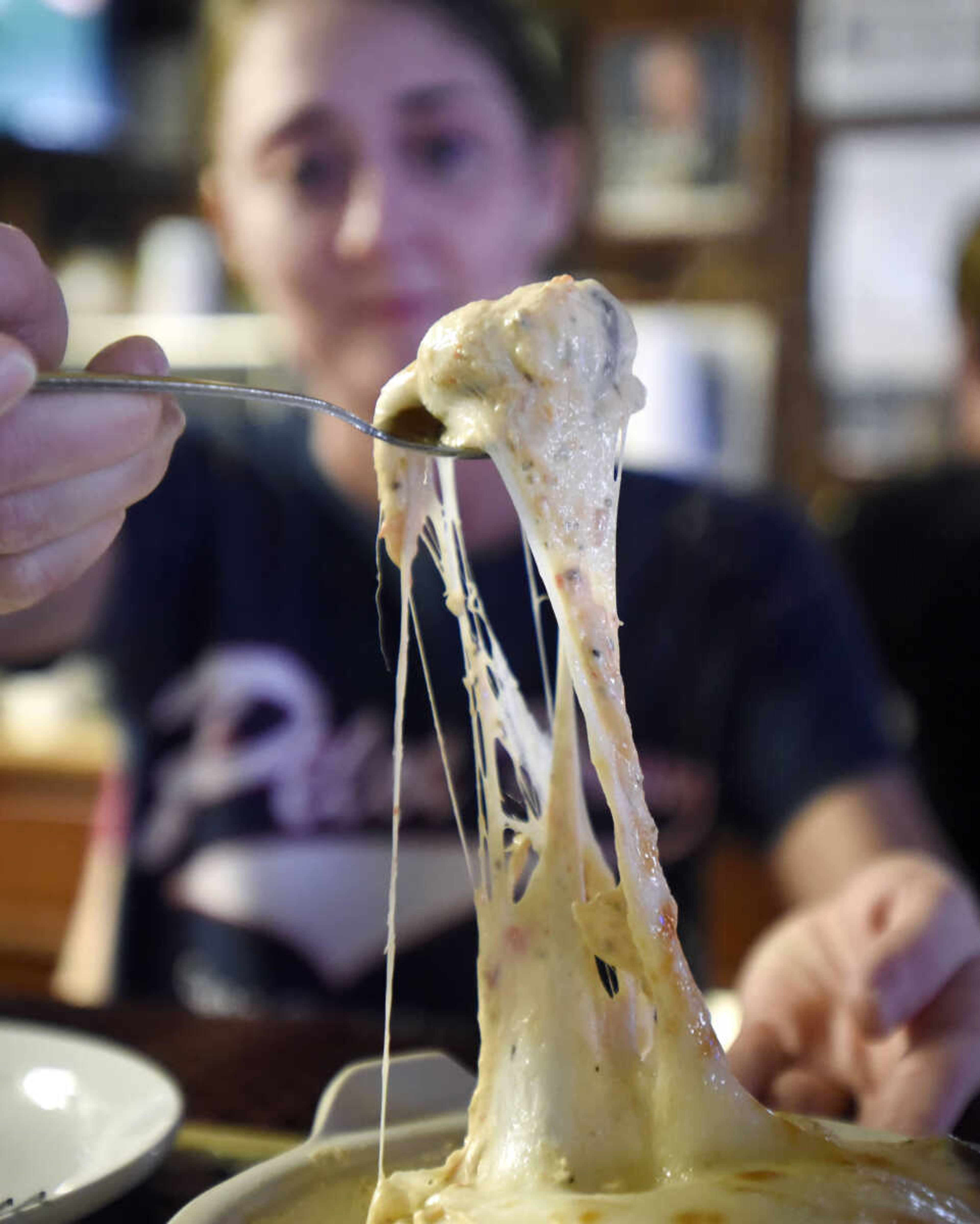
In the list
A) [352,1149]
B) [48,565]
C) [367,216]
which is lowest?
[352,1149]

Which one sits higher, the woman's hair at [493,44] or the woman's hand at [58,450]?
the woman's hair at [493,44]

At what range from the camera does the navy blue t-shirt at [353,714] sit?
988mm

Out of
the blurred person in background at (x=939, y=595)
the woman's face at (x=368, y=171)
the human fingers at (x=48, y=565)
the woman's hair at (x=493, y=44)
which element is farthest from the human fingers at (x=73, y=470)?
the blurred person in background at (x=939, y=595)

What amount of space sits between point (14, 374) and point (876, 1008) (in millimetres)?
416

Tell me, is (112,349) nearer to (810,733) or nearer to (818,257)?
(810,733)

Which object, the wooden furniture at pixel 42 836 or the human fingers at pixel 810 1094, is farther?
the wooden furniture at pixel 42 836

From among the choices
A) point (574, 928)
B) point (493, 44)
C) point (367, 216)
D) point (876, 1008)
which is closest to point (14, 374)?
point (574, 928)

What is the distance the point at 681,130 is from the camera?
2.26m

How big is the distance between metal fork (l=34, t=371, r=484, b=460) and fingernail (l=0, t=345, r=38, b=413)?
0.02 meters

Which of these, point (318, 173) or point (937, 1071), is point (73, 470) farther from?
point (318, 173)

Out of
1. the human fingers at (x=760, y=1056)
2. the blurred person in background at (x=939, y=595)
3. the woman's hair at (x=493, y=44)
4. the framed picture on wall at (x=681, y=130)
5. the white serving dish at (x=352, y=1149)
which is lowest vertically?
the white serving dish at (x=352, y=1149)

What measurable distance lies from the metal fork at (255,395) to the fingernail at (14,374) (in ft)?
0.05

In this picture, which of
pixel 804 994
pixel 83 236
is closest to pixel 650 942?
pixel 804 994

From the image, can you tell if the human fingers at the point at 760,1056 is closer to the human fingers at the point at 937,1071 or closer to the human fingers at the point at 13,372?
the human fingers at the point at 937,1071
